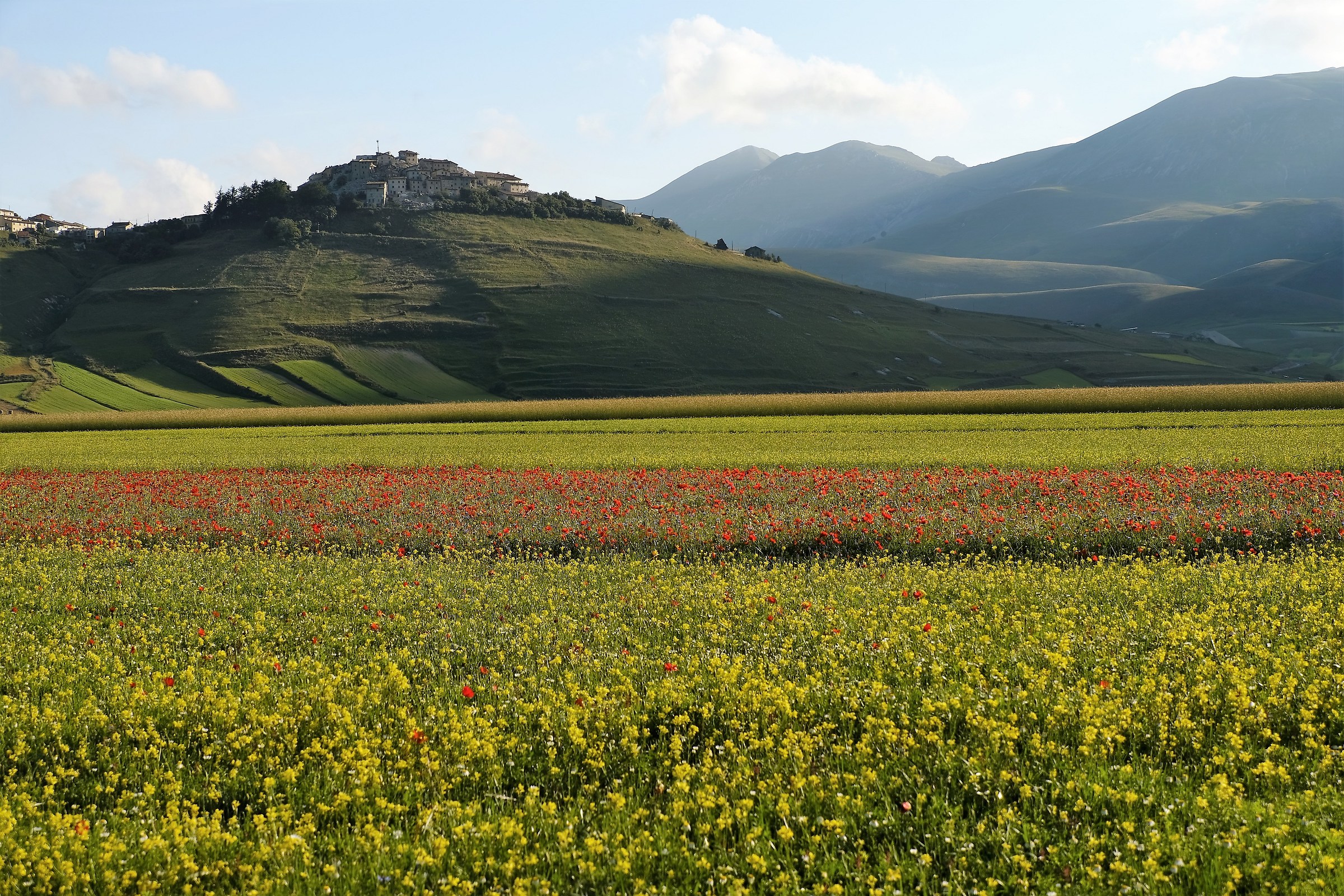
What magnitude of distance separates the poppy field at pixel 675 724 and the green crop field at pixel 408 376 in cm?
11692

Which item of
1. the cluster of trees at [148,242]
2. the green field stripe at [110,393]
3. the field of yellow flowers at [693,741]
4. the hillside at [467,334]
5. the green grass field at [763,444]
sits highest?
the cluster of trees at [148,242]

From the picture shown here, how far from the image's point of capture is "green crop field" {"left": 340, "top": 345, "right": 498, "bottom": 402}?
133 metres

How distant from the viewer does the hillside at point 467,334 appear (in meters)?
135

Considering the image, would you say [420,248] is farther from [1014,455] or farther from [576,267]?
[1014,455]

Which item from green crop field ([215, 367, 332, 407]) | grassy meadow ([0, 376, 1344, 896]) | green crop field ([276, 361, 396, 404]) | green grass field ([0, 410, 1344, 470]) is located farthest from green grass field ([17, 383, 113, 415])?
grassy meadow ([0, 376, 1344, 896])

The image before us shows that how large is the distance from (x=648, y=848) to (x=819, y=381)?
142 m

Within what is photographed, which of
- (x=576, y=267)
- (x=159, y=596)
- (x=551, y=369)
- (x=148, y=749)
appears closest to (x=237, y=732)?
(x=148, y=749)

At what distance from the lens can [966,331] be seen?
615 feet

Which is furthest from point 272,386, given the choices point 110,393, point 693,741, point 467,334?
point 693,741

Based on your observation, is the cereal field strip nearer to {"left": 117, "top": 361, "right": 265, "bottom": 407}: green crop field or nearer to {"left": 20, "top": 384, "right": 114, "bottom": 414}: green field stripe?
{"left": 20, "top": 384, "right": 114, "bottom": 414}: green field stripe

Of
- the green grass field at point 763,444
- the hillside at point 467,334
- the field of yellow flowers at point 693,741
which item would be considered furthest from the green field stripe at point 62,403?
the field of yellow flowers at point 693,741

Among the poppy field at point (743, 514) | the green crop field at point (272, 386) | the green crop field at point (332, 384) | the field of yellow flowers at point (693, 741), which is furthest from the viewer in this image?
the green crop field at point (332, 384)

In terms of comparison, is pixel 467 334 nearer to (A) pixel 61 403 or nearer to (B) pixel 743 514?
(A) pixel 61 403

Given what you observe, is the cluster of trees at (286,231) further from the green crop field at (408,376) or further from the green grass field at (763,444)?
the green grass field at (763,444)
